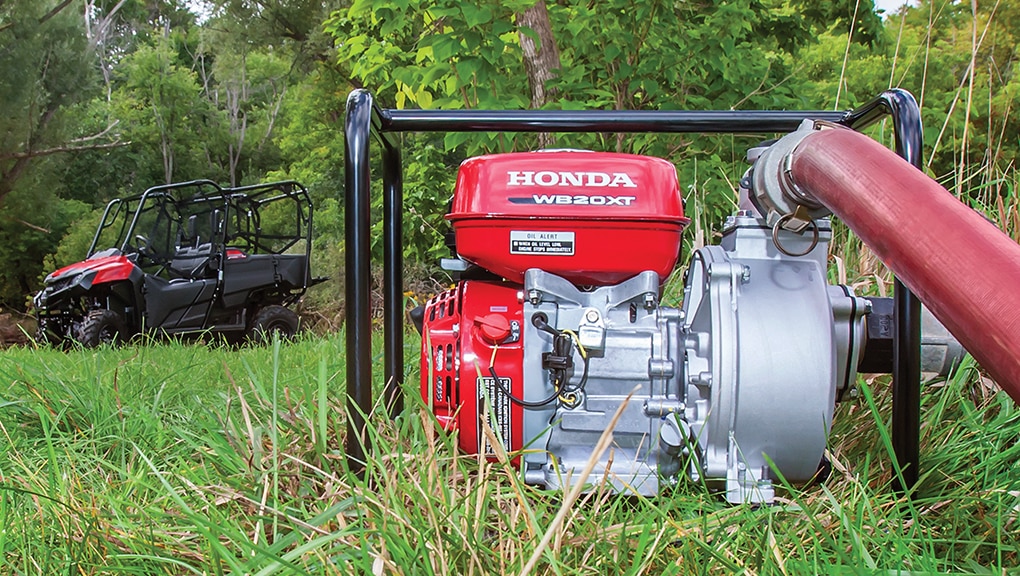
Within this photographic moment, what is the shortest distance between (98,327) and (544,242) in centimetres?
548

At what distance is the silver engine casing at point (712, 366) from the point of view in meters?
1.36

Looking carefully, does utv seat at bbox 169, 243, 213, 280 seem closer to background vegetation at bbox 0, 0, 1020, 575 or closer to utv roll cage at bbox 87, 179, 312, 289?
utv roll cage at bbox 87, 179, 312, 289

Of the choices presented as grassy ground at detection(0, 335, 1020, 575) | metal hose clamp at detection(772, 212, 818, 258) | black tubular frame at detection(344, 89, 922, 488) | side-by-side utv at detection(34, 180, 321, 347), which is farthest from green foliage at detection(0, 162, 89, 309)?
metal hose clamp at detection(772, 212, 818, 258)

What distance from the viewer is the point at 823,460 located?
152 centimetres

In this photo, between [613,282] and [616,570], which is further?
[613,282]

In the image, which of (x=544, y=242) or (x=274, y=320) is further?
(x=274, y=320)

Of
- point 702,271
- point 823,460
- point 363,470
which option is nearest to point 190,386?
point 363,470

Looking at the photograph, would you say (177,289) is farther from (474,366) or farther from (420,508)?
(420,508)

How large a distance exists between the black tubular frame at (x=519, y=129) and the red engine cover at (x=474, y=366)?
0.48 feet

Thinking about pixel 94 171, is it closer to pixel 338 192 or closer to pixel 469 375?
pixel 338 192

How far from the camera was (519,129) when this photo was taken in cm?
161

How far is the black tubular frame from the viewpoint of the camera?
1.41 m

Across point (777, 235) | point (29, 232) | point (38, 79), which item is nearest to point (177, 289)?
point (777, 235)

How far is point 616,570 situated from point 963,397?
1204 millimetres
